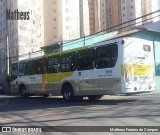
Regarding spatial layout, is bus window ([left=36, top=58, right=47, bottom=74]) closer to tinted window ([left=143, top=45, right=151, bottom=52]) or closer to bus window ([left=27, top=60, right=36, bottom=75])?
bus window ([left=27, top=60, right=36, bottom=75])

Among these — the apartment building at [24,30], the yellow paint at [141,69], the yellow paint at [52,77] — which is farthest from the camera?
the apartment building at [24,30]

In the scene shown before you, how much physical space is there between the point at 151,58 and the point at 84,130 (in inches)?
335

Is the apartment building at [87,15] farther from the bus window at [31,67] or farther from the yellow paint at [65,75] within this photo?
the yellow paint at [65,75]

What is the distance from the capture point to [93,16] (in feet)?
247

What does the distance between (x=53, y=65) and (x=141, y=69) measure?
19.5 feet

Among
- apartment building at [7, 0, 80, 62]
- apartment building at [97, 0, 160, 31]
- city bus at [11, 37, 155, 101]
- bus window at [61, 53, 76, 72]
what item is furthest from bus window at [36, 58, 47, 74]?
apartment building at [7, 0, 80, 62]

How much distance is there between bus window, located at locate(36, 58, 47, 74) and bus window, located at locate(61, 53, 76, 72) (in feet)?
6.95

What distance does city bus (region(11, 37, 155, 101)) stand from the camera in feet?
47.8

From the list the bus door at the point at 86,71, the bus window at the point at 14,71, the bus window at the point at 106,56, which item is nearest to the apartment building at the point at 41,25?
the bus window at the point at 14,71

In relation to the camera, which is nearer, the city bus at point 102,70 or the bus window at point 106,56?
the city bus at point 102,70

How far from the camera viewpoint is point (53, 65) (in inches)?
750

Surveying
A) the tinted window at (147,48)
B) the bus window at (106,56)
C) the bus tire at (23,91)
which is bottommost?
the bus tire at (23,91)

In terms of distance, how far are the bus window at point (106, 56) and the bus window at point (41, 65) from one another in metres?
5.25

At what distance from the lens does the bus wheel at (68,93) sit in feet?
57.4
